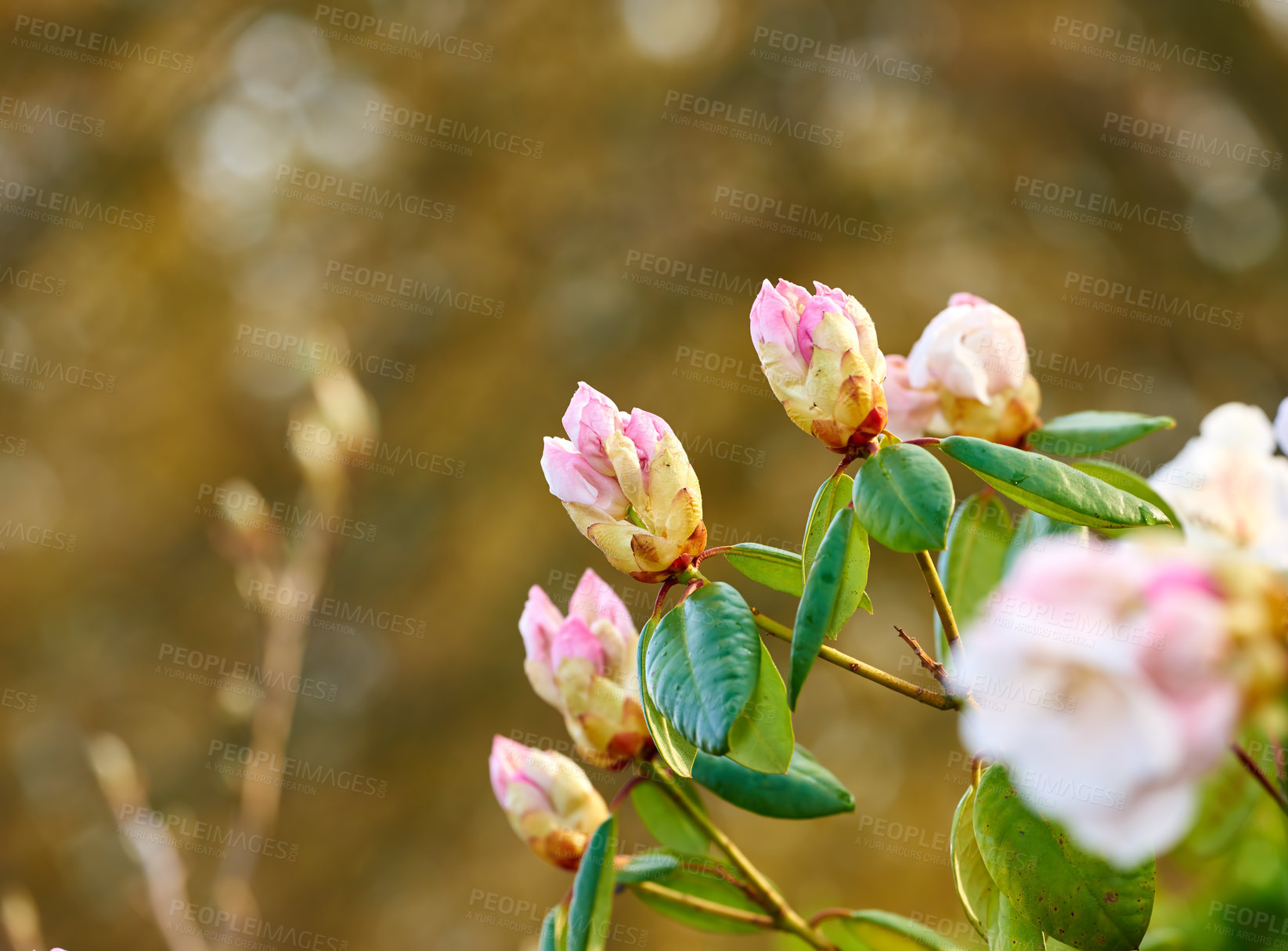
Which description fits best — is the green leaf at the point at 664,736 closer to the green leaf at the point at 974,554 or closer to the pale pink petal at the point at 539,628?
the pale pink petal at the point at 539,628

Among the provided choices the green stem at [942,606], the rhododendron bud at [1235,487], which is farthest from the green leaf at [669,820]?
the rhododendron bud at [1235,487]

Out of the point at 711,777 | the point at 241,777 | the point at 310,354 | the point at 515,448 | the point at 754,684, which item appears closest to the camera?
the point at 754,684

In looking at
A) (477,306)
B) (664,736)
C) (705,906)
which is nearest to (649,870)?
(705,906)

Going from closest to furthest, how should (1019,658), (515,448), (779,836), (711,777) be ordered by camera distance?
1. (1019,658)
2. (711,777)
3. (779,836)
4. (515,448)

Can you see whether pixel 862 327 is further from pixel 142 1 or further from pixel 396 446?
pixel 142 1

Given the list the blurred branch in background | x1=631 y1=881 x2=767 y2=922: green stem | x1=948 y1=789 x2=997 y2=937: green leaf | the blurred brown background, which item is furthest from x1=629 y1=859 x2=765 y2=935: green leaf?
the blurred brown background

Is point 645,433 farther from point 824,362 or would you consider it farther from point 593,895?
point 593,895

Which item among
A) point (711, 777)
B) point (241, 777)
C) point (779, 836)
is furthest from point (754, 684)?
point (779, 836)
